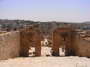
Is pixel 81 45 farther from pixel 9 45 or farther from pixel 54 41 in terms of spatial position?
pixel 9 45

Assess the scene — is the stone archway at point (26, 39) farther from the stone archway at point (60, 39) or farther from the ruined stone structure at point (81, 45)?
the ruined stone structure at point (81, 45)

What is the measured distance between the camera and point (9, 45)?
1877cm

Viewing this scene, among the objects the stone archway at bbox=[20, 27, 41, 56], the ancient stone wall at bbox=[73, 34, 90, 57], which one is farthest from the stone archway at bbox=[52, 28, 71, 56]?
the stone archway at bbox=[20, 27, 41, 56]

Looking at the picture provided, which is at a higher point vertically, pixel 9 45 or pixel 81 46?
pixel 9 45

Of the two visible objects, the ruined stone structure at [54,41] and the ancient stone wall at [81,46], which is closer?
the ancient stone wall at [81,46]

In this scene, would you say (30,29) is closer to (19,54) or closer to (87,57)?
(19,54)

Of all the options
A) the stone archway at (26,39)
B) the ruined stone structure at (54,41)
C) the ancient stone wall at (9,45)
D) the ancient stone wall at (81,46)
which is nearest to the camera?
the ancient stone wall at (9,45)

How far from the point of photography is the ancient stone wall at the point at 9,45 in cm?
1709

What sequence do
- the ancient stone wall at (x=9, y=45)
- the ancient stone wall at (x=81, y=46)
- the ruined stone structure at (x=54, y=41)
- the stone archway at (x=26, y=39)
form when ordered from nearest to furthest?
the ancient stone wall at (x=9, y=45), the ancient stone wall at (x=81, y=46), the ruined stone structure at (x=54, y=41), the stone archway at (x=26, y=39)

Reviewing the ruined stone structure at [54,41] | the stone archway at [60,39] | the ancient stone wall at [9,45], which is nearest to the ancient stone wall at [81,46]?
the ruined stone structure at [54,41]

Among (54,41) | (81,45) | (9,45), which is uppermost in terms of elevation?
(54,41)

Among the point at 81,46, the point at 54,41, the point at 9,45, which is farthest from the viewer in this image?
the point at 54,41

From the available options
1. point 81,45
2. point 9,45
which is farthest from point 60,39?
point 9,45

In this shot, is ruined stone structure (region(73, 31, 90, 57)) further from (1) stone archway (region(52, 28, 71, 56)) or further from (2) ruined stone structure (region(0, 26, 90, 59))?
(1) stone archway (region(52, 28, 71, 56))
